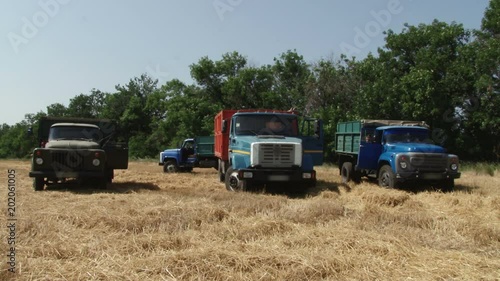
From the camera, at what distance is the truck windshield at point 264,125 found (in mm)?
12609

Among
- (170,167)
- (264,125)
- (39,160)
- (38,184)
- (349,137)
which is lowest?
(170,167)

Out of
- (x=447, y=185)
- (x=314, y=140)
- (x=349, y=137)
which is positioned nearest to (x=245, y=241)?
(x=314, y=140)

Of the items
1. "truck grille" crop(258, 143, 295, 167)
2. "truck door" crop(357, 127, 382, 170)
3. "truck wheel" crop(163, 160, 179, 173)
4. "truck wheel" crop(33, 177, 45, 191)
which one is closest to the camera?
"truck grille" crop(258, 143, 295, 167)

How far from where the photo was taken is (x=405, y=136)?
13922 millimetres

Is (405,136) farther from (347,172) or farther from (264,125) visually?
(264,125)

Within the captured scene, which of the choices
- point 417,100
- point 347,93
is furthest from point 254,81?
point 417,100

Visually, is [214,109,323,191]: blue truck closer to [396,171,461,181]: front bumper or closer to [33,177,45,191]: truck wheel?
[396,171,461,181]: front bumper

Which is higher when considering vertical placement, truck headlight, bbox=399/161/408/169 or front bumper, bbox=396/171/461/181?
truck headlight, bbox=399/161/408/169

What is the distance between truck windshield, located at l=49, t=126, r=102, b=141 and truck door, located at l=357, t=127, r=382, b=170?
903cm

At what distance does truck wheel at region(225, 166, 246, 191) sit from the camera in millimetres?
11648

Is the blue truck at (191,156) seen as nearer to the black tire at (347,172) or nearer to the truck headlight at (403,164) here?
the black tire at (347,172)

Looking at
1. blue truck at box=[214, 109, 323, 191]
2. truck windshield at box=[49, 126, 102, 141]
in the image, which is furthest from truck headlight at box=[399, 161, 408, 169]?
truck windshield at box=[49, 126, 102, 141]

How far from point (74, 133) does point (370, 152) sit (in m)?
10.0

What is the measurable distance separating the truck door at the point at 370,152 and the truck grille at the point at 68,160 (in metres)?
9.24
